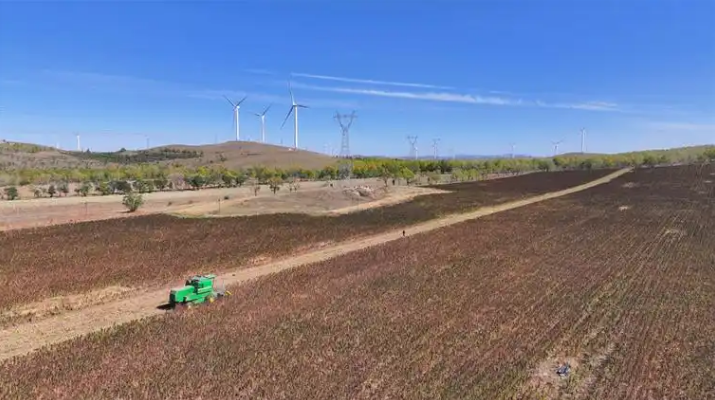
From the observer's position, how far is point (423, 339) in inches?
574

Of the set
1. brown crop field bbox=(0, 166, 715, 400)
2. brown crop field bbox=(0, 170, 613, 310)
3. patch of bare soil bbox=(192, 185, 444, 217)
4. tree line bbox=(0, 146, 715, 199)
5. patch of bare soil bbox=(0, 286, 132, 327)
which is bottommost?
brown crop field bbox=(0, 166, 715, 400)

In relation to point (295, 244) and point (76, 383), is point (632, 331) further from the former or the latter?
point (295, 244)

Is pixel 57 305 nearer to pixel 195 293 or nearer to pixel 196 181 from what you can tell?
pixel 195 293

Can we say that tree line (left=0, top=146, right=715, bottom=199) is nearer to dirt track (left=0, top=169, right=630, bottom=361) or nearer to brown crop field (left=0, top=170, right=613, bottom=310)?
brown crop field (left=0, top=170, right=613, bottom=310)

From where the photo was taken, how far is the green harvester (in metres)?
17.9

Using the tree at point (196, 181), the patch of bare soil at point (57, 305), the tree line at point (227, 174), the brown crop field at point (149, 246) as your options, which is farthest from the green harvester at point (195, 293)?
the tree at point (196, 181)

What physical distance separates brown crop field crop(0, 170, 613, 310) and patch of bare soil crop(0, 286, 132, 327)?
0.53 meters

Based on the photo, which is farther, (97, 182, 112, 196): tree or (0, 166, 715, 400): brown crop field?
(97, 182, 112, 196): tree

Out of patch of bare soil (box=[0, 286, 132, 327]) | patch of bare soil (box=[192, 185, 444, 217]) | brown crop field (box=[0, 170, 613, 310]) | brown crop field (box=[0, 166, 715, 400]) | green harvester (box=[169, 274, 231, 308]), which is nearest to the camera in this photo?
brown crop field (box=[0, 166, 715, 400])

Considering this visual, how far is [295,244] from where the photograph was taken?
31969 millimetres

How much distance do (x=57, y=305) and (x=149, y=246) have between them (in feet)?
41.0

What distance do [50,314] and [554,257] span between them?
23218 millimetres

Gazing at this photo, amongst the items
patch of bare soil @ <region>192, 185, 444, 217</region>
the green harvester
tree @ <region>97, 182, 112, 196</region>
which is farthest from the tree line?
the green harvester

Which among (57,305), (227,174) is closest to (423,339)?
(57,305)
